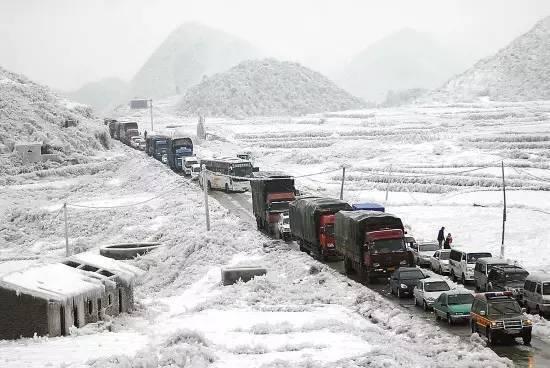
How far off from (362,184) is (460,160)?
54.1ft

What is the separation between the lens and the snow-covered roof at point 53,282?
103 feet

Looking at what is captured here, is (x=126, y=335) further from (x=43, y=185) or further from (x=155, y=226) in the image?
(x=43, y=185)

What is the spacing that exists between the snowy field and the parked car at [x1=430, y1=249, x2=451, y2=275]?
239 inches

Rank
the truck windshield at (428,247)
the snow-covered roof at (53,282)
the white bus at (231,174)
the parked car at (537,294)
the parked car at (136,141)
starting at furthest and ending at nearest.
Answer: the parked car at (136,141), the white bus at (231,174), the truck windshield at (428,247), the snow-covered roof at (53,282), the parked car at (537,294)

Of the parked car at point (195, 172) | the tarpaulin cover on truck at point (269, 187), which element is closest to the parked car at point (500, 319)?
the tarpaulin cover on truck at point (269, 187)

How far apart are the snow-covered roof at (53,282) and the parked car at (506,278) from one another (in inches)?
697

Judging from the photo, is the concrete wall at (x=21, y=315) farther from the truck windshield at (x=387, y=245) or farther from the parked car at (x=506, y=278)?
the parked car at (x=506, y=278)

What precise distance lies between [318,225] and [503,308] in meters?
18.3

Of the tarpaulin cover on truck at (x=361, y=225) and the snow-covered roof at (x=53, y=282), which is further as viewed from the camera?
the tarpaulin cover on truck at (x=361, y=225)

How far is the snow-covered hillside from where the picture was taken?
120938 millimetres

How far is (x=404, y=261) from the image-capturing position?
38.1m

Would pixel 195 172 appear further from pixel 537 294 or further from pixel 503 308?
pixel 503 308

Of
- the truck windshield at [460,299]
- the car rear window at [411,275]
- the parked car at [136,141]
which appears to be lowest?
the car rear window at [411,275]

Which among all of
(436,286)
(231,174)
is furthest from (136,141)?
(436,286)
